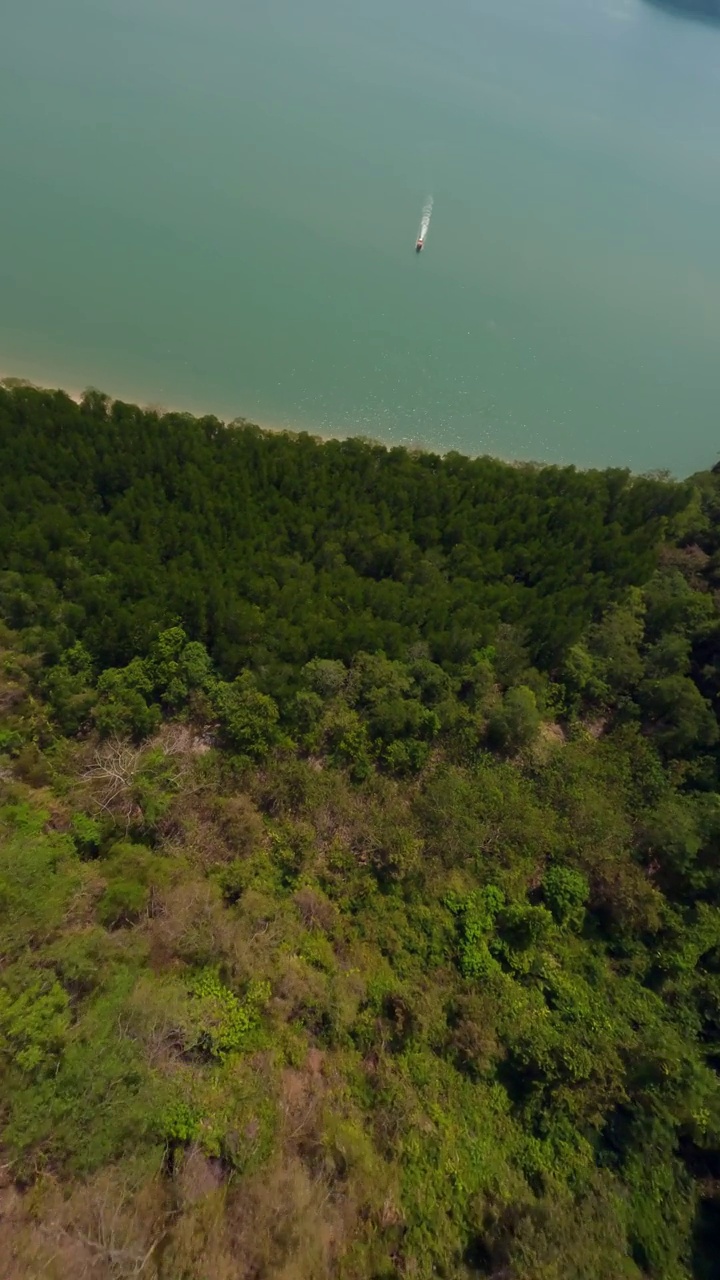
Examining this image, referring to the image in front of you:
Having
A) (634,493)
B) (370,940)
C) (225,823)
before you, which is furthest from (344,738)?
(634,493)

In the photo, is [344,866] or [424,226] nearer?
[344,866]

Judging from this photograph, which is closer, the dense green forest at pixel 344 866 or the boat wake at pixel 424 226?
the dense green forest at pixel 344 866

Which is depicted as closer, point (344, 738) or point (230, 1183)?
point (230, 1183)

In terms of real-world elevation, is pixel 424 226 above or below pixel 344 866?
above

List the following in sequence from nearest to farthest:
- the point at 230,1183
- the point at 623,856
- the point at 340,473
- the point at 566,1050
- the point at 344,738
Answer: the point at 230,1183 < the point at 566,1050 < the point at 623,856 < the point at 344,738 < the point at 340,473

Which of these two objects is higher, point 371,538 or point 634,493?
point 634,493

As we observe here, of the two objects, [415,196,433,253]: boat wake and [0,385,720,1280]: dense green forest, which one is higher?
[415,196,433,253]: boat wake

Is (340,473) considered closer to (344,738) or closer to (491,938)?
(344,738)

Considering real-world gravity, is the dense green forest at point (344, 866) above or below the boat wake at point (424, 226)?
below
